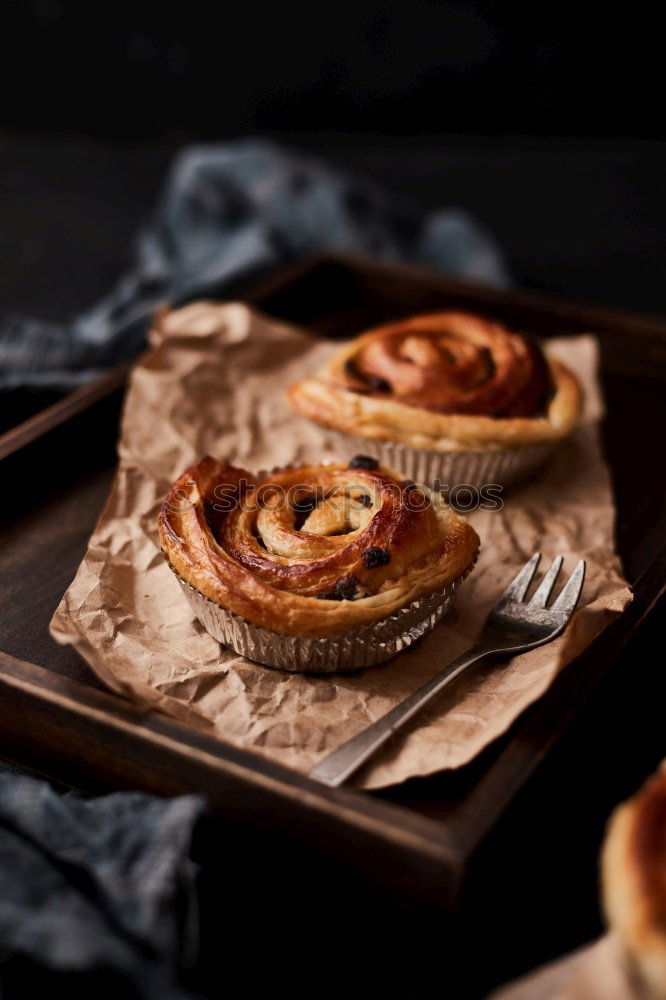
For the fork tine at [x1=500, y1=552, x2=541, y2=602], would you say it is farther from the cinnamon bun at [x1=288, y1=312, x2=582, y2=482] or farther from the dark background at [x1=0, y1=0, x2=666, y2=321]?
the dark background at [x1=0, y1=0, x2=666, y2=321]

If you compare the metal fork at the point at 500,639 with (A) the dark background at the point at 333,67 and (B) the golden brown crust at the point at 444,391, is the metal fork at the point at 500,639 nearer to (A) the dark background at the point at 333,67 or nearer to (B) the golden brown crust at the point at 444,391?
(B) the golden brown crust at the point at 444,391

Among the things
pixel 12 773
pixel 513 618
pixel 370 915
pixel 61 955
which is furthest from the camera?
pixel 513 618

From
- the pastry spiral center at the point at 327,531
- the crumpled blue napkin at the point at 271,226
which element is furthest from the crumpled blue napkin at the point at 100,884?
the crumpled blue napkin at the point at 271,226

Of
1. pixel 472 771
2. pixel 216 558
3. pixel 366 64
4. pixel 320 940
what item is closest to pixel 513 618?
pixel 472 771

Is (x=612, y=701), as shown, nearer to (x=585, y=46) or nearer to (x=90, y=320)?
(x=90, y=320)

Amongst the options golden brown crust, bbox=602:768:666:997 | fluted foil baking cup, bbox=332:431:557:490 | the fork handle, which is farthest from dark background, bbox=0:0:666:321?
golden brown crust, bbox=602:768:666:997

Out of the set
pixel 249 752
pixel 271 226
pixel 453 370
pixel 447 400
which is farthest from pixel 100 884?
pixel 271 226
